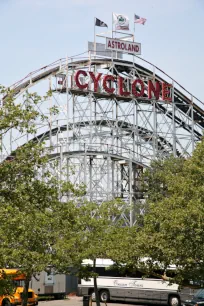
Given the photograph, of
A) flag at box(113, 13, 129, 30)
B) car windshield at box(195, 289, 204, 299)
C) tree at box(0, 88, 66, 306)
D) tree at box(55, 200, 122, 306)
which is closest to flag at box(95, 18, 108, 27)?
flag at box(113, 13, 129, 30)

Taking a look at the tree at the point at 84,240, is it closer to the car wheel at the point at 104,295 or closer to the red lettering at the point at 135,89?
the car wheel at the point at 104,295

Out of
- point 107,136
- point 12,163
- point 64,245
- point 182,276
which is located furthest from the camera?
point 107,136

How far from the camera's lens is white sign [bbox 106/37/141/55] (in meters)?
60.4

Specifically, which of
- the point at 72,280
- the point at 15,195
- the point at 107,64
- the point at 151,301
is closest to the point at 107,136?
the point at 107,64

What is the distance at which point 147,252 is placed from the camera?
31.2 m

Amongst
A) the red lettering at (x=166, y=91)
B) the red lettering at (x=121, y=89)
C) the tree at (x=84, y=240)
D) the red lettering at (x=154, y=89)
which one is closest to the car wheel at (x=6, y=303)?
the tree at (x=84, y=240)

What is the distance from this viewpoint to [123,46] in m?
61.2

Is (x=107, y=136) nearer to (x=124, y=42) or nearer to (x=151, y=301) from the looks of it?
(x=124, y=42)

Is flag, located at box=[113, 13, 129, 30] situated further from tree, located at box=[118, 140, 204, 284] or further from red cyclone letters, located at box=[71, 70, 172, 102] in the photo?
tree, located at box=[118, 140, 204, 284]

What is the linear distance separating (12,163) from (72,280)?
33.3 meters

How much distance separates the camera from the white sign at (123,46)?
60406 millimetres

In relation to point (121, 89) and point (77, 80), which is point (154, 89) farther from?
point (77, 80)

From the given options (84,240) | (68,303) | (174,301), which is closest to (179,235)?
(84,240)

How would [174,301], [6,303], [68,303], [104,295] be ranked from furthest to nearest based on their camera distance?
[104,295]
[68,303]
[174,301]
[6,303]
